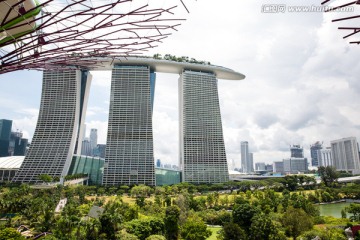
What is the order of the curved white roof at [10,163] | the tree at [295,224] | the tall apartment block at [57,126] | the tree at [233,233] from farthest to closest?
the curved white roof at [10,163] → the tall apartment block at [57,126] → the tree at [295,224] → the tree at [233,233]

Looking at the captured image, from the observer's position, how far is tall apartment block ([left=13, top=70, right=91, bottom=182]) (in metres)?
80.6

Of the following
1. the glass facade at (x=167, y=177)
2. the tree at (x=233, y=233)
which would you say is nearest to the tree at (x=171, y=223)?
the tree at (x=233, y=233)

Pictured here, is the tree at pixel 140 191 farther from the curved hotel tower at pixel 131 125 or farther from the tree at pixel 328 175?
the tree at pixel 328 175

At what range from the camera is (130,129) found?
87250 mm

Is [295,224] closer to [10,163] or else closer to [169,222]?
[169,222]

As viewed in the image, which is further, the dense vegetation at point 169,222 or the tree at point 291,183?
the tree at point 291,183

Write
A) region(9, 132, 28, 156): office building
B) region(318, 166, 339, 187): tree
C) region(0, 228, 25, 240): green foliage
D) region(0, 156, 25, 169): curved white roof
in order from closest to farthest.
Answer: region(0, 228, 25, 240): green foliage
region(318, 166, 339, 187): tree
region(0, 156, 25, 169): curved white roof
region(9, 132, 28, 156): office building

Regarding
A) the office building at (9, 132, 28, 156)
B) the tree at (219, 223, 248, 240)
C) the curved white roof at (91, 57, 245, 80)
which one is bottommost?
the tree at (219, 223, 248, 240)

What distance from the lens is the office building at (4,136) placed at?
145m

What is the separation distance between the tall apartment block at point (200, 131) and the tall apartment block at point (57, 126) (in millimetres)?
37419

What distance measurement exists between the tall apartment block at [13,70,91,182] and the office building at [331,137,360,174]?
148 m

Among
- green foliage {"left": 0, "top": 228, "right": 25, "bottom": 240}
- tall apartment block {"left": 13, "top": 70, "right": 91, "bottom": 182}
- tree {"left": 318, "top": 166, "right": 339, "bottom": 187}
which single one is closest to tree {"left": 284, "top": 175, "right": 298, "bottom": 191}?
tree {"left": 318, "top": 166, "right": 339, "bottom": 187}

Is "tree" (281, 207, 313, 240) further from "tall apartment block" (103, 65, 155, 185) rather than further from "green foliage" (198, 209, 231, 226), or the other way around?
"tall apartment block" (103, 65, 155, 185)

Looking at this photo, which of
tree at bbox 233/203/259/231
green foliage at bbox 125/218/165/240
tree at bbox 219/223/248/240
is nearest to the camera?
tree at bbox 219/223/248/240
